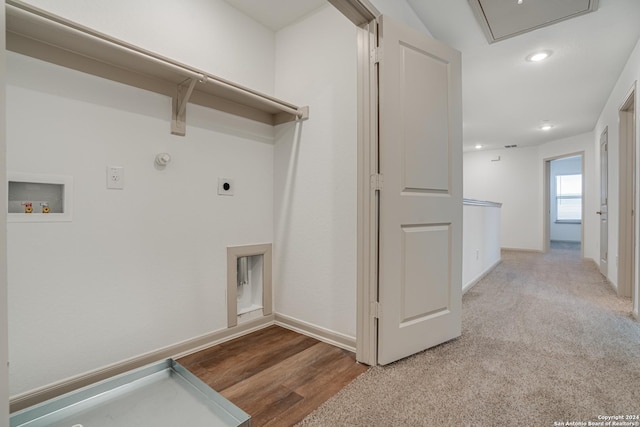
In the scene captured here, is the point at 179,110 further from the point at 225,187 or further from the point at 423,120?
the point at 423,120

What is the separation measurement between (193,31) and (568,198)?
33.8 ft

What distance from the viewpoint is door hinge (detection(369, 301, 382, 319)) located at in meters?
1.68

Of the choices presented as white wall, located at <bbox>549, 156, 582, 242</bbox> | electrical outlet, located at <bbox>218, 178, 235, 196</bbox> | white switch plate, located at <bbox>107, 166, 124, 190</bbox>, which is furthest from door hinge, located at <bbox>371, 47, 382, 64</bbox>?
white wall, located at <bbox>549, 156, 582, 242</bbox>

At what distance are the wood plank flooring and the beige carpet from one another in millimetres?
102

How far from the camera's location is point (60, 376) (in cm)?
142

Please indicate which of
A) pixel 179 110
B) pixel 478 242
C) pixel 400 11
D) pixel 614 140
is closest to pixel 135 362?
pixel 179 110

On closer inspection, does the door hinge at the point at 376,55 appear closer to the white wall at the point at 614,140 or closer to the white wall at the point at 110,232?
the white wall at the point at 110,232

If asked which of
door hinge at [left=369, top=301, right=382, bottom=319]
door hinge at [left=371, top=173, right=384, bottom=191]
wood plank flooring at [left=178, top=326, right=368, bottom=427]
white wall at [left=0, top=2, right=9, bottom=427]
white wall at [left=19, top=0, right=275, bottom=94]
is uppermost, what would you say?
white wall at [left=19, top=0, right=275, bottom=94]

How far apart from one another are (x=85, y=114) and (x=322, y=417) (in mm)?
1854

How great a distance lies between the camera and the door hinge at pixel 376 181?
1.66 m

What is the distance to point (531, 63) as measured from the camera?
2902mm

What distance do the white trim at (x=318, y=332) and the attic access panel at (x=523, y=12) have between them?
7.91ft

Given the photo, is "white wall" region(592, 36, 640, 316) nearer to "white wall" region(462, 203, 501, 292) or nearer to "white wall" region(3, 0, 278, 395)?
"white wall" region(462, 203, 501, 292)

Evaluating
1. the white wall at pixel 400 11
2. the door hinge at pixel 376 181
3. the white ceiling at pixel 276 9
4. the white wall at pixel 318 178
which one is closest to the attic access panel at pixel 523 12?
the white wall at pixel 400 11
